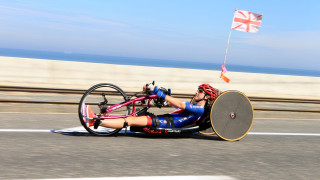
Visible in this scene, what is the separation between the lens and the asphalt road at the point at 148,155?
13.9 ft

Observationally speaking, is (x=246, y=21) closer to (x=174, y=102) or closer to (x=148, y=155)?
(x=174, y=102)

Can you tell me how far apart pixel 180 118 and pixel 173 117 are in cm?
12

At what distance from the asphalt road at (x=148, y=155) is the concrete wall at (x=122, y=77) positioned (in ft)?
37.3

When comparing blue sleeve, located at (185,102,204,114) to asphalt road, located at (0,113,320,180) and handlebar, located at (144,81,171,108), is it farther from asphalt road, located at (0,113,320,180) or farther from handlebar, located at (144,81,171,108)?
asphalt road, located at (0,113,320,180)

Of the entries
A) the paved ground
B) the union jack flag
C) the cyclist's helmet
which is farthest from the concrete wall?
the cyclist's helmet

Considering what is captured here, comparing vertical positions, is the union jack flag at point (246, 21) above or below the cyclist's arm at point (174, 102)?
above

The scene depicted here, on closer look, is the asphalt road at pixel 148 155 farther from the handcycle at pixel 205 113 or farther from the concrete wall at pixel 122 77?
the concrete wall at pixel 122 77

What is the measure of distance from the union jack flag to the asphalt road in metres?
6.00

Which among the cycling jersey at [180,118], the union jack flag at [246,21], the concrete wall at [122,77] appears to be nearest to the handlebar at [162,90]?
the cycling jersey at [180,118]

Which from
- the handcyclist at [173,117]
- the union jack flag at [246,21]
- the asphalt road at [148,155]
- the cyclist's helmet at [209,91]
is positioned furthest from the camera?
the union jack flag at [246,21]

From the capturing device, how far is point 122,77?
1895cm

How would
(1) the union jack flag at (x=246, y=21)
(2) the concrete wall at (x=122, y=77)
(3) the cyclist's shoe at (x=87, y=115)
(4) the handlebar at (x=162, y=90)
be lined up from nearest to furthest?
1. (3) the cyclist's shoe at (x=87, y=115)
2. (4) the handlebar at (x=162, y=90)
3. (1) the union jack flag at (x=246, y=21)
4. (2) the concrete wall at (x=122, y=77)

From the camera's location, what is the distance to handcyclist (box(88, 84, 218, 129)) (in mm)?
5932

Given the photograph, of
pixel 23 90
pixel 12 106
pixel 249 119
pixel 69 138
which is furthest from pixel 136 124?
pixel 23 90
